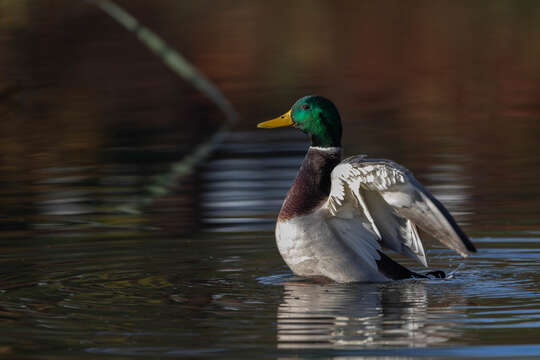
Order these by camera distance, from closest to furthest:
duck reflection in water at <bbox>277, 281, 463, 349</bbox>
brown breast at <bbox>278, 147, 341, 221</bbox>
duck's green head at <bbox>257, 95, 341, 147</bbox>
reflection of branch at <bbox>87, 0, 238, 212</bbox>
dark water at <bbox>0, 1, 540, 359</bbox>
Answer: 1. duck reflection in water at <bbox>277, 281, 463, 349</bbox>
2. dark water at <bbox>0, 1, 540, 359</bbox>
3. brown breast at <bbox>278, 147, 341, 221</bbox>
4. duck's green head at <bbox>257, 95, 341, 147</bbox>
5. reflection of branch at <bbox>87, 0, 238, 212</bbox>

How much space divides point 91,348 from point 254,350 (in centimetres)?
82

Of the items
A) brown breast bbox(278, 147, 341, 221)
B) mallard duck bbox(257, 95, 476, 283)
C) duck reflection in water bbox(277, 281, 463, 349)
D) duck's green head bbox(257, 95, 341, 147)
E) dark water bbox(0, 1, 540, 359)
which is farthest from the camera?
duck's green head bbox(257, 95, 341, 147)

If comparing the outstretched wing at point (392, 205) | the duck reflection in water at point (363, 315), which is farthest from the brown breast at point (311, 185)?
the duck reflection in water at point (363, 315)

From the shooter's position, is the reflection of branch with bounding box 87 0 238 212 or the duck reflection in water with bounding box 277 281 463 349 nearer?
the duck reflection in water with bounding box 277 281 463 349

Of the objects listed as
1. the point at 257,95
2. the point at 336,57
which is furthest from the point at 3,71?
the point at 336,57

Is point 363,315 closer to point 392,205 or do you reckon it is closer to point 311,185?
point 392,205

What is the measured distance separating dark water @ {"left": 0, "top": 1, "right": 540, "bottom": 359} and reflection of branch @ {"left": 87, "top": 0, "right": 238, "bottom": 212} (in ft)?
0.54

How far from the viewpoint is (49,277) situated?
8578 mm

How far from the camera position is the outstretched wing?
24.7 feet

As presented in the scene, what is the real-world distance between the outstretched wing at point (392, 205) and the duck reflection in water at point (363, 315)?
0.31 m

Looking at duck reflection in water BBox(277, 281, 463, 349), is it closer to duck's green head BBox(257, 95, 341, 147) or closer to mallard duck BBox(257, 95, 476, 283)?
mallard duck BBox(257, 95, 476, 283)

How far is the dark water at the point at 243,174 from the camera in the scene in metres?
6.94

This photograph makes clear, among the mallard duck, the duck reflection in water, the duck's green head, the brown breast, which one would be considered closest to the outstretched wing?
the mallard duck

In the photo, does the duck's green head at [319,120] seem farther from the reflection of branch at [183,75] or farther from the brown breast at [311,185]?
the reflection of branch at [183,75]
